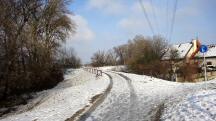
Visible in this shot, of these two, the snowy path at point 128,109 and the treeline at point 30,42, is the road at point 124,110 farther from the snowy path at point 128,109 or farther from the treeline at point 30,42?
the treeline at point 30,42

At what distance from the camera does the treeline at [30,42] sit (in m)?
35.6

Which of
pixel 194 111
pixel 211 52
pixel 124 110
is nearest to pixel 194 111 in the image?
pixel 194 111

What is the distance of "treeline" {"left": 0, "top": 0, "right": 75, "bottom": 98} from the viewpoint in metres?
35.6

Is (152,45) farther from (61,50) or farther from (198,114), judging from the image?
(198,114)

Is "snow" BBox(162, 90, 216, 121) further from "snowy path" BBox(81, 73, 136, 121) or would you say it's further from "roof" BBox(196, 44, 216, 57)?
"roof" BBox(196, 44, 216, 57)

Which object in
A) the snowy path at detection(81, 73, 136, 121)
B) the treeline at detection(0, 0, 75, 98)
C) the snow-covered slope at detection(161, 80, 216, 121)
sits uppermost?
the treeline at detection(0, 0, 75, 98)

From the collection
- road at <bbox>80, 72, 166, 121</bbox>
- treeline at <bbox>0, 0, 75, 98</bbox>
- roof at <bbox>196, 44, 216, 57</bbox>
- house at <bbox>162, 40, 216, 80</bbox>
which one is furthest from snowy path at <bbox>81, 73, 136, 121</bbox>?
roof at <bbox>196, 44, 216, 57</bbox>

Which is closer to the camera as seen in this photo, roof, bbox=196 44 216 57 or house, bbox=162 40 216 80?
house, bbox=162 40 216 80

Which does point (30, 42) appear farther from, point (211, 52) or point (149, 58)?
point (211, 52)

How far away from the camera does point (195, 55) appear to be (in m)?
89.2

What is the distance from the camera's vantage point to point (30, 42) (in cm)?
4094

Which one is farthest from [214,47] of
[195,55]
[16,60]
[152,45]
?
[16,60]

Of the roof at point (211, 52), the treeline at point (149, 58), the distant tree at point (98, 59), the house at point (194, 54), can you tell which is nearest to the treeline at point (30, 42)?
the treeline at point (149, 58)

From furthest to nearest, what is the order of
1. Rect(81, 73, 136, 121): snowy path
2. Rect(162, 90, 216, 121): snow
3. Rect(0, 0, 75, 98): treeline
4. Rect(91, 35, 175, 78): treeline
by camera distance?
Rect(91, 35, 175, 78): treeline < Rect(0, 0, 75, 98): treeline < Rect(81, 73, 136, 121): snowy path < Rect(162, 90, 216, 121): snow
